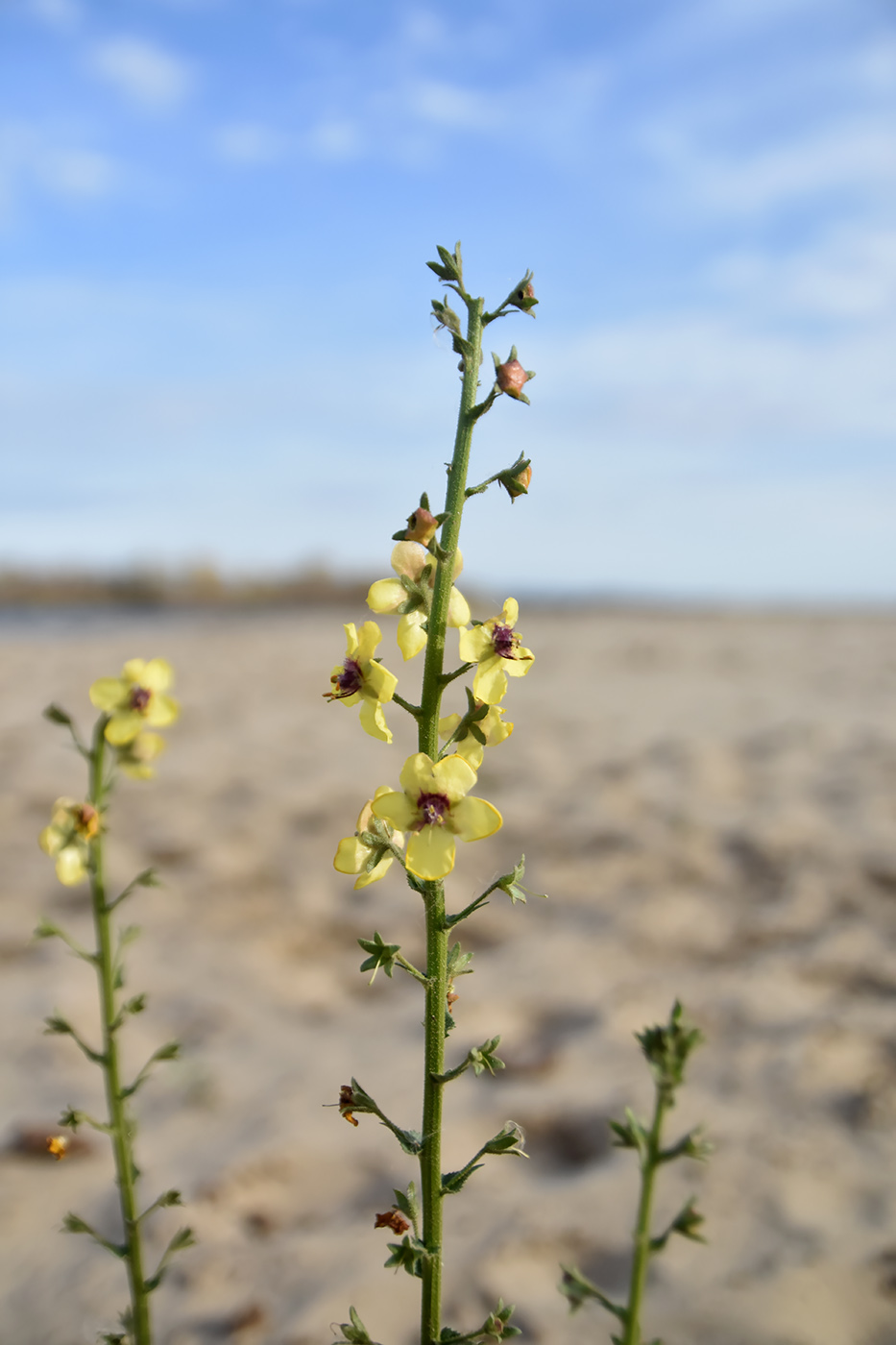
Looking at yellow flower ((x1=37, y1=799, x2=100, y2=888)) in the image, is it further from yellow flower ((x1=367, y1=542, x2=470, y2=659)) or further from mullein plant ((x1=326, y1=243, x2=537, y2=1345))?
yellow flower ((x1=367, y1=542, x2=470, y2=659))

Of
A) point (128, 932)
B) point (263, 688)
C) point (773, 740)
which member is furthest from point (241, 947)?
point (263, 688)

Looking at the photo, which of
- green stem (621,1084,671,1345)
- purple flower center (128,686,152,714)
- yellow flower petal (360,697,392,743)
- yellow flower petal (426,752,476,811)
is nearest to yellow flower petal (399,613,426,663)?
yellow flower petal (360,697,392,743)

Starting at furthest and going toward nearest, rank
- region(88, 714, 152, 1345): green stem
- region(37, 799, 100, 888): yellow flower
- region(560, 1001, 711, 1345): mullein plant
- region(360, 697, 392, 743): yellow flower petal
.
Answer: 1. region(37, 799, 100, 888): yellow flower
2. region(88, 714, 152, 1345): green stem
3. region(360, 697, 392, 743): yellow flower petal
4. region(560, 1001, 711, 1345): mullein plant

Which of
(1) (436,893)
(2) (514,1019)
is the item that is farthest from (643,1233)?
(2) (514,1019)

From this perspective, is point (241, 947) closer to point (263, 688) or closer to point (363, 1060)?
point (363, 1060)

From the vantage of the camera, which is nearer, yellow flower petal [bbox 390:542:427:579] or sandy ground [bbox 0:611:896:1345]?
yellow flower petal [bbox 390:542:427:579]

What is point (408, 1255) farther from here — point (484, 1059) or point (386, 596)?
point (386, 596)
